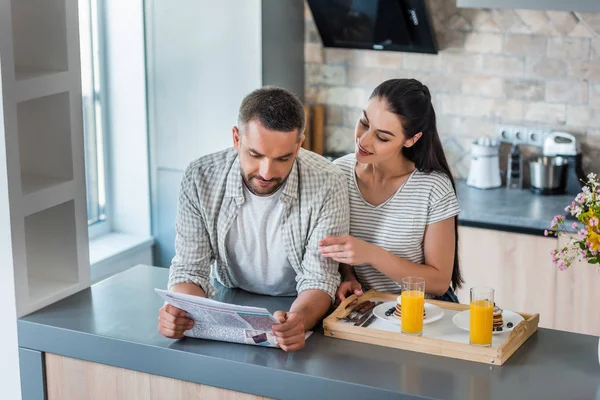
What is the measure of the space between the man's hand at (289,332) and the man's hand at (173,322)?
23 centimetres

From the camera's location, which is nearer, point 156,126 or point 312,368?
point 312,368

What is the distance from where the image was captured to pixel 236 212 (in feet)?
8.21

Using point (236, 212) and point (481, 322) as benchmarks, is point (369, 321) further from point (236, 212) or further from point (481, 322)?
point (236, 212)

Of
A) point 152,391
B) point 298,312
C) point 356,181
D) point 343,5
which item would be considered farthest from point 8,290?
point 343,5

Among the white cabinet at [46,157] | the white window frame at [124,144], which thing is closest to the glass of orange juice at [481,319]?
the white cabinet at [46,157]

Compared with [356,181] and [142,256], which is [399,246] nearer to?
[356,181]

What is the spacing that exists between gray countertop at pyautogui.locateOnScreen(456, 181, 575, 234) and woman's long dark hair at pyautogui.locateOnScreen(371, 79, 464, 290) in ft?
3.78

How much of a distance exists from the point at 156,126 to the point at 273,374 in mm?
2454

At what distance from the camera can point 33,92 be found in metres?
2.46

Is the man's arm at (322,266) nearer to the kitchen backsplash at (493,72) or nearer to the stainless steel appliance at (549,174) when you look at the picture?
the stainless steel appliance at (549,174)

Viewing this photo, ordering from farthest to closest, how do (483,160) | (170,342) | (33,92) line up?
(483,160), (33,92), (170,342)

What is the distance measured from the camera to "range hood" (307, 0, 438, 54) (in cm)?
417

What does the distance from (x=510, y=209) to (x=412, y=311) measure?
6.03 ft

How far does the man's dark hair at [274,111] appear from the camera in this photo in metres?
2.32
